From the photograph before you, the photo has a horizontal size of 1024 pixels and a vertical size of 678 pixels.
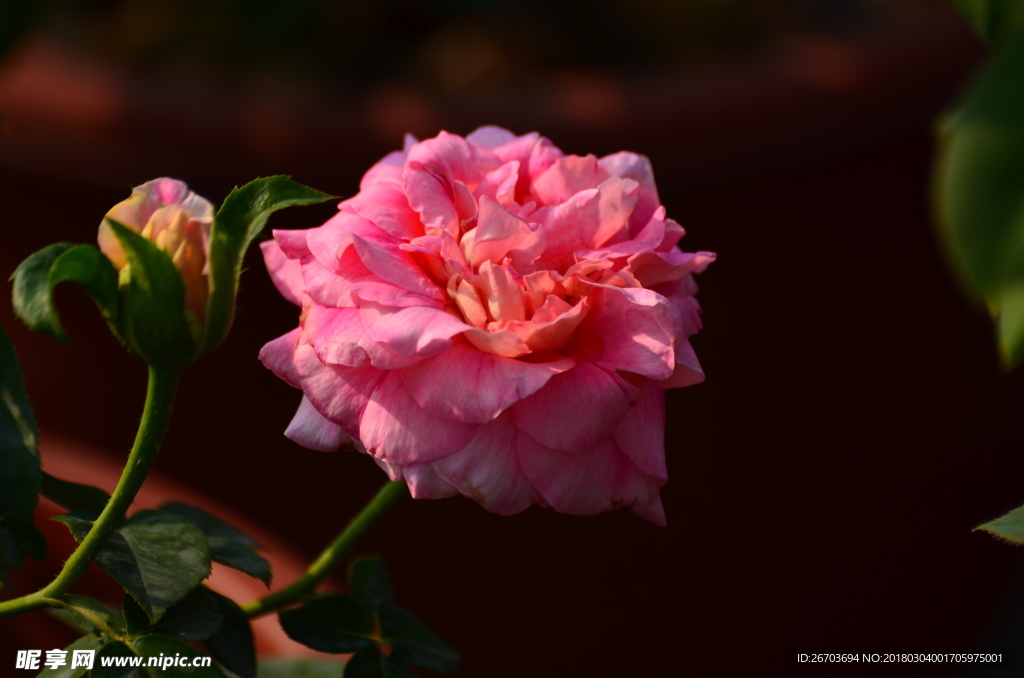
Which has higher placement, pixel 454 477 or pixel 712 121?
pixel 712 121

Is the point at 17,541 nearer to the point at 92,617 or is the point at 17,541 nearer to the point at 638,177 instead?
the point at 92,617

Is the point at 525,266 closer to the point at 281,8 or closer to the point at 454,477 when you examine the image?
the point at 454,477

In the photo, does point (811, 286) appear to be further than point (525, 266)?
Yes

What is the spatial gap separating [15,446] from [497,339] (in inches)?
4.9

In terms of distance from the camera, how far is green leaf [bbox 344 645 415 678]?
25 cm

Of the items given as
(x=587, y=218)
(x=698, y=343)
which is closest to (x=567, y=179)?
(x=587, y=218)

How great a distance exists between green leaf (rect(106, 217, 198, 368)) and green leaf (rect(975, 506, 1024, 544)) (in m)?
0.18


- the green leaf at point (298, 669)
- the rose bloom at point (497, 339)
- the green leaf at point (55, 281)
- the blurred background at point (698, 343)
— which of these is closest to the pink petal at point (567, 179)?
the rose bloom at point (497, 339)

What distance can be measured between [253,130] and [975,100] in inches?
17.3

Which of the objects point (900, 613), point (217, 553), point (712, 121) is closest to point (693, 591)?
point (900, 613)

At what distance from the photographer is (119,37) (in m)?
0.69

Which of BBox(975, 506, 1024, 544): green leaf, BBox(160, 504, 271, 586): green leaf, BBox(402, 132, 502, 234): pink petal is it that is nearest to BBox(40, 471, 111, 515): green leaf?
BBox(160, 504, 271, 586): green leaf

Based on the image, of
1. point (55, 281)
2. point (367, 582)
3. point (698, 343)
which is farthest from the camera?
point (698, 343)

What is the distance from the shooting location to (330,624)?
0.26 m
